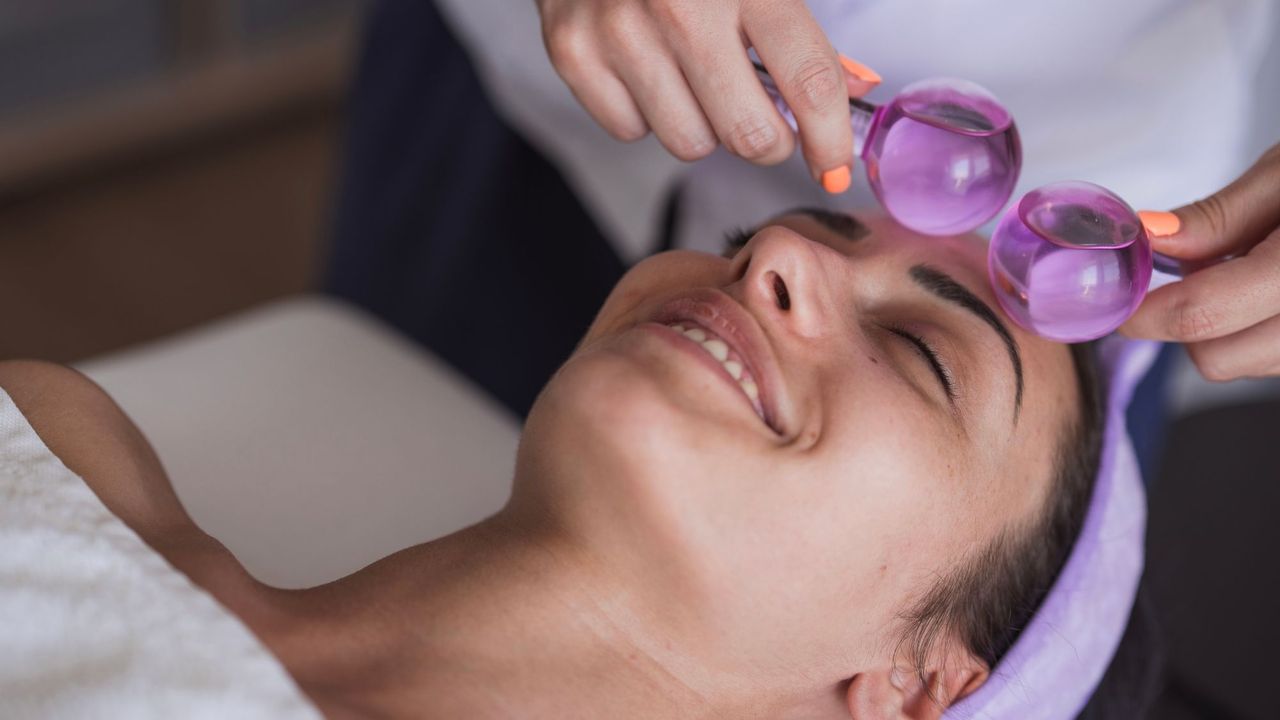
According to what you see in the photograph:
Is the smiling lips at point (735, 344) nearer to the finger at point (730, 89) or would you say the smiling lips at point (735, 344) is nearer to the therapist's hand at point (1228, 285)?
the finger at point (730, 89)

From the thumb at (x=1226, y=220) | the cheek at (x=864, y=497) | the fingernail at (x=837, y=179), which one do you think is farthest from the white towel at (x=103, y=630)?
the thumb at (x=1226, y=220)

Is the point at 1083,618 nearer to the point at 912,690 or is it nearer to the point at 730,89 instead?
the point at 912,690

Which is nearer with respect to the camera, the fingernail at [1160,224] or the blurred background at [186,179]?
the fingernail at [1160,224]

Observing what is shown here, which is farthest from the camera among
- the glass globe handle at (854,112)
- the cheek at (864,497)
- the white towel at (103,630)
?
the glass globe handle at (854,112)

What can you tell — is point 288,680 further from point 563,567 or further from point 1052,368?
point 1052,368

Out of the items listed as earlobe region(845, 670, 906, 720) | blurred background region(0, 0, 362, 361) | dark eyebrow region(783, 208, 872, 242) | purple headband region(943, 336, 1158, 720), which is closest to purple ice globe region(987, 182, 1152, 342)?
dark eyebrow region(783, 208, 872, 242)

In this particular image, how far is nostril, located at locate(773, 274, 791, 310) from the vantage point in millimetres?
1045

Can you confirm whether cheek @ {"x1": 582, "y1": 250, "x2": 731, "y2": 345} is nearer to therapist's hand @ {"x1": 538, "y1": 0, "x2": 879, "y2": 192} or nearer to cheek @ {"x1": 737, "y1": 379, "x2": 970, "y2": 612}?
therapist's hand @ {"x1": 538, "y1": 0, "x2": 879, "y2": 192}

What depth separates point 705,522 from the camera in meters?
0.96

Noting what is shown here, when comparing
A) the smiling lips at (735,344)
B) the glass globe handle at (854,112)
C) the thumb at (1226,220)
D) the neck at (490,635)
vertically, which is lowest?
the neck at (490,635)

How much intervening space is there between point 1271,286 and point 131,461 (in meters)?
1.01

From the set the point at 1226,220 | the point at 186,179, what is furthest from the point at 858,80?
the point at 186,179

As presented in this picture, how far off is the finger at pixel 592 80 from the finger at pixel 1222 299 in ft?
1.62

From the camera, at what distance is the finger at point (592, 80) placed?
1.13 meters
